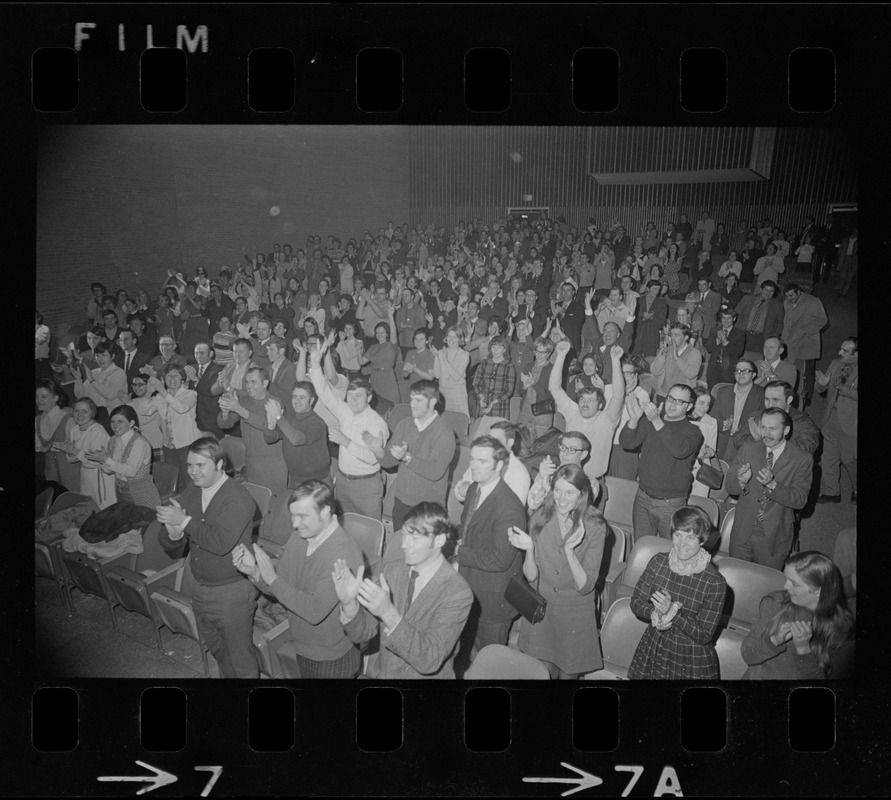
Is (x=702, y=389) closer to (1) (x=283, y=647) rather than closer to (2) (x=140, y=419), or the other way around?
(1) (x=283, y=647)

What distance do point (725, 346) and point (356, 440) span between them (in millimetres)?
2738

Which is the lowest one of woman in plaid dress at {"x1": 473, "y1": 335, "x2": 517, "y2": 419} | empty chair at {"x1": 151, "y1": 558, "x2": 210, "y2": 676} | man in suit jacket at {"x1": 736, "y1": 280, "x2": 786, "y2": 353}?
empty chair at {"x1": 151, "y1": 558, "x2": 210, "y2": 676}

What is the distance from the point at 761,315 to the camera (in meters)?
4.45

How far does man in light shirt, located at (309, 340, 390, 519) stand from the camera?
452 centimetres

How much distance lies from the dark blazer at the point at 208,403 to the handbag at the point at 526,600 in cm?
245

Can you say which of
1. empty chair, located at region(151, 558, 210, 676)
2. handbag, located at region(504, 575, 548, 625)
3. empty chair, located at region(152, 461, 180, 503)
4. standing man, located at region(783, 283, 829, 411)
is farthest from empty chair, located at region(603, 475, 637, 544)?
empty chair, located at region(152, 461, 180, 503)

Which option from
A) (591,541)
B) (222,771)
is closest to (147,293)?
(222,771)

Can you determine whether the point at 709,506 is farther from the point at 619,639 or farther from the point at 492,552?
the point at 492,552

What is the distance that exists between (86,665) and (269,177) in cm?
Answer: 338

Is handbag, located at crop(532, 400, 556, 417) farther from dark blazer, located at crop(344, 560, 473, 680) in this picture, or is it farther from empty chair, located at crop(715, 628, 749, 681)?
empty chair, located at crop(715, 628, 749, 681)

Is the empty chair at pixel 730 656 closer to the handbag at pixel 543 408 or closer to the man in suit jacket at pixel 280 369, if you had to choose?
the handbag at pixel 543 408

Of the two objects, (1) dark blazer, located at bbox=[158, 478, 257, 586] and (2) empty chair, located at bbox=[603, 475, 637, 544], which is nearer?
(1) dark blazer, located at bbox=[158, 478, 257, 586]

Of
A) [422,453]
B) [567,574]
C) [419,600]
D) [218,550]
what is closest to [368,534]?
[422,453]

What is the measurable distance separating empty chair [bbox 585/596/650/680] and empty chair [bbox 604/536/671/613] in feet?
0.67
